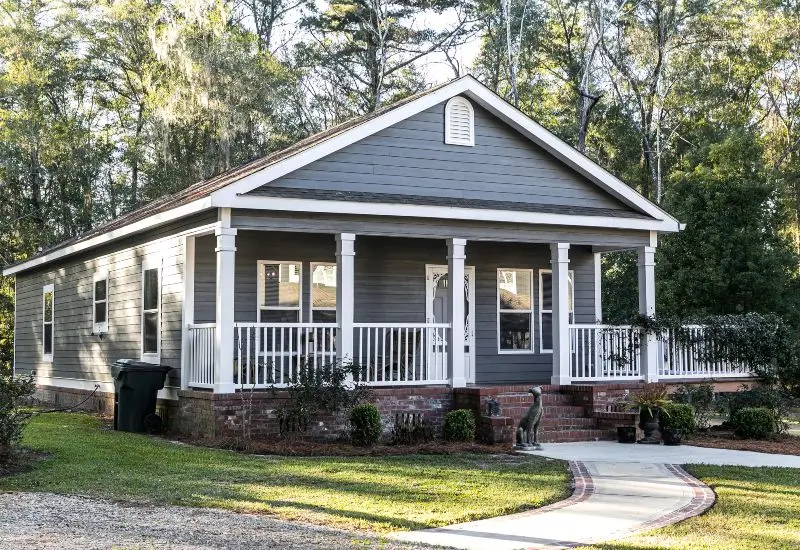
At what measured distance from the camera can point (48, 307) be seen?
24.5 metres

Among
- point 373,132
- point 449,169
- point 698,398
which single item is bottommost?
point 698,398

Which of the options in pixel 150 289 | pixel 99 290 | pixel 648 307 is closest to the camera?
pixel 648 307

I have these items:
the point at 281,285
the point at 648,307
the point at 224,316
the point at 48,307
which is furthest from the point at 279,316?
the point at 48,307

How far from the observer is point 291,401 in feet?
46.8

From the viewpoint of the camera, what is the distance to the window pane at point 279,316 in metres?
16.9

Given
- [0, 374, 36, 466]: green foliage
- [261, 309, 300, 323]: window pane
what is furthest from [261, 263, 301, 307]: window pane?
[0, 374, 36, 466]: green foliage

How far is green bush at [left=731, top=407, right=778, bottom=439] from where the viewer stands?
51.8ft

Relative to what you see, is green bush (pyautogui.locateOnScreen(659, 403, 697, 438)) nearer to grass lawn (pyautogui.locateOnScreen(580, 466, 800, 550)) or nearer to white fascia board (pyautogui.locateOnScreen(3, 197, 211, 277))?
grass lawn (pyautogui.locateOnScreen(580, 466, 800, 550))

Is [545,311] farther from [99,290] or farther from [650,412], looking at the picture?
[99,290]

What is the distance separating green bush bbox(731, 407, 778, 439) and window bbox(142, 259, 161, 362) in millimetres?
Answer: 9676

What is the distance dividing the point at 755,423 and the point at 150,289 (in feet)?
34.2

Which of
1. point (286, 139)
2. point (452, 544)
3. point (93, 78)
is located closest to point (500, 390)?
point (452, 544)

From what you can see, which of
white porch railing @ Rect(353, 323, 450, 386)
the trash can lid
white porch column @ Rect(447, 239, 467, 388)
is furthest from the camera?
the trash can lid

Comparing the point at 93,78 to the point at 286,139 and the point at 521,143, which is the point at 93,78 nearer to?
the point at 286,139
